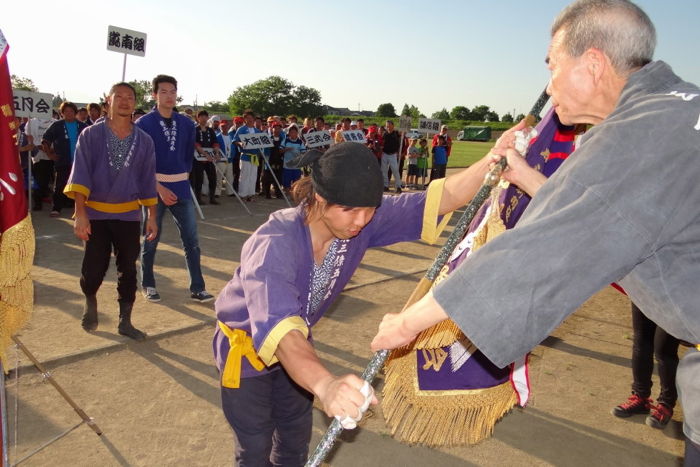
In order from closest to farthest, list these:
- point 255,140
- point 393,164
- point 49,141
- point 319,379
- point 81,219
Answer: point 319,379, point 81,219, point 49,141, point 255,140, point 393,164

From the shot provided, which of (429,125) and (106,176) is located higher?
(429,125)

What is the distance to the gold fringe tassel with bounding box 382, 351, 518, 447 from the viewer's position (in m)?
2.31

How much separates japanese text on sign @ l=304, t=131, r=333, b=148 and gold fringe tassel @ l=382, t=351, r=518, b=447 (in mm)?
10047

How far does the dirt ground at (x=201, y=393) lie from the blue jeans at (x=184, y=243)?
0.82 feet

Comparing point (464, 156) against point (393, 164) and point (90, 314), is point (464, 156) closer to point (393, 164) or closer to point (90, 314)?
point (393, 164)

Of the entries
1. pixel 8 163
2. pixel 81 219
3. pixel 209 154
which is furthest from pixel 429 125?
pixel 8 163

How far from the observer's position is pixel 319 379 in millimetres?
1474

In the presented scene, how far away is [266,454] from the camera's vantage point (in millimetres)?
2082

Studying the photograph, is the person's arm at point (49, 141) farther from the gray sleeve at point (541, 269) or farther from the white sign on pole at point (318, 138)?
the gray sleeve at point (541, 269)

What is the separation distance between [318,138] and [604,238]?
11.2 metres

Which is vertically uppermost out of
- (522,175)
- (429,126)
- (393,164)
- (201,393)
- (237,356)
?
(429,126)

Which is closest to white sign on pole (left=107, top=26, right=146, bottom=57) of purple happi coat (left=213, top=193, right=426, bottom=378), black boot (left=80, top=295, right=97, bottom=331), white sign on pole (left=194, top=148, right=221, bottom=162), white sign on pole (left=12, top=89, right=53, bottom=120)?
white sign on pole (left=12, top=89, right=53, bottom=120)

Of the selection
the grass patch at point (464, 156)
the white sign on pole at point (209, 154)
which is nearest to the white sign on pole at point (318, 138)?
the white sign on pole at point (209, 154)

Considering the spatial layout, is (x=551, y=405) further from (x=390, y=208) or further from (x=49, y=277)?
(x=49, y=277)
